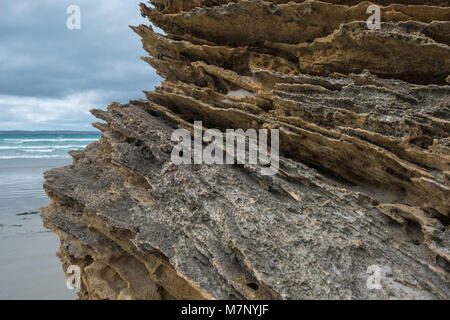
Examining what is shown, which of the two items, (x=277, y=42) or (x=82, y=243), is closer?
(x=82, y=243)

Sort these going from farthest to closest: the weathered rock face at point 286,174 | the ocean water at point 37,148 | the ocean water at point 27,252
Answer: the ocean water at point 37,148, the ocean water at point 27,252, the weathered rock face at point 286,174

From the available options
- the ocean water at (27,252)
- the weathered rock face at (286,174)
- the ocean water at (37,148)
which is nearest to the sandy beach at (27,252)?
the ocean water at (27,252)

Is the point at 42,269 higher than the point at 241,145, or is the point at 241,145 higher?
the point at 241,145

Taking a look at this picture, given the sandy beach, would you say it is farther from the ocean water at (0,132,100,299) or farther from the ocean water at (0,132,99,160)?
the ocean water at (0,132,99,160)

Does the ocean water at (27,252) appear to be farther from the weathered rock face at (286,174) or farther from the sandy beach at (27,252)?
the weathered rock face at (286,174)

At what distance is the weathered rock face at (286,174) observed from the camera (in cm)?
477

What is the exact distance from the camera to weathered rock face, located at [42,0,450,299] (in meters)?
4.77

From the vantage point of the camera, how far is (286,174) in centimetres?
597

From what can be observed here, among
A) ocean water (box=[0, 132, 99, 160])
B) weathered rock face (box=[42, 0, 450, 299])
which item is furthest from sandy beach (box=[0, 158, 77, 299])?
ocean water (box=[0, 132, 99, 160])

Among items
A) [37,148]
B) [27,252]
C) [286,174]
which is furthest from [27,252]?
[37,148]

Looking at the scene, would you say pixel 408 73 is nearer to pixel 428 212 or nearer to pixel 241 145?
pixel 428 212

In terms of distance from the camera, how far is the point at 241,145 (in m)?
6.59
